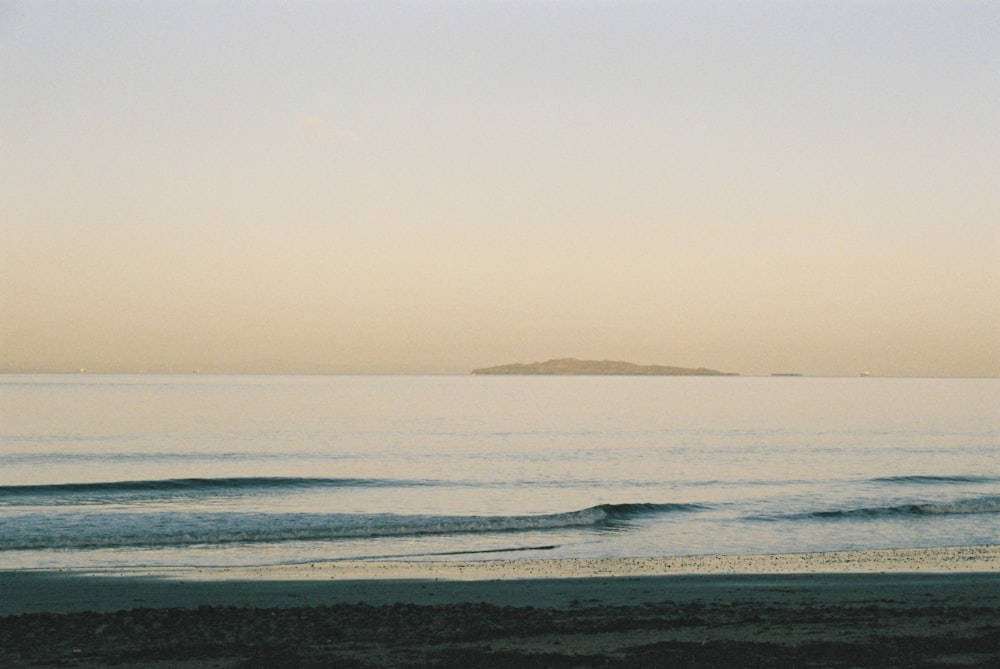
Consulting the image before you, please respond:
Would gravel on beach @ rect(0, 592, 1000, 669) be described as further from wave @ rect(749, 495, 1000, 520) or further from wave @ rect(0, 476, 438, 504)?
wave @ rect(0, 476, 438, 504)

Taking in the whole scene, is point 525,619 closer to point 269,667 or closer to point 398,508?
point 269,667

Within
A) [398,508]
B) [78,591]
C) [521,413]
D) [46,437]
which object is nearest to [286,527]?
[398,508]

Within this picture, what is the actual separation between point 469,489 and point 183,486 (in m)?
10.4

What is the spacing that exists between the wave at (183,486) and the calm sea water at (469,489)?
115mm

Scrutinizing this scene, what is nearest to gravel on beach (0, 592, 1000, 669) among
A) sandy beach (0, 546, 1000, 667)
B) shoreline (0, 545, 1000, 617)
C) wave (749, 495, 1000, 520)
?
sandy beach (0, 546, 1000, 667)

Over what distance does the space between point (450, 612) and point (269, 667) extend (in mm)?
3384

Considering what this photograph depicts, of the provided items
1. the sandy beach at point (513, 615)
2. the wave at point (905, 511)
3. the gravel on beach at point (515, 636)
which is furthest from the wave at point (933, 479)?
the gravel on beach at point (515, 636)

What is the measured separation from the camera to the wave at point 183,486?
3159cm

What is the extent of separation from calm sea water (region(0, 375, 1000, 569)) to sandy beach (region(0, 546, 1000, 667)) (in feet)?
9.19

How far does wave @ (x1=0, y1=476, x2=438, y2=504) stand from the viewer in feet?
104

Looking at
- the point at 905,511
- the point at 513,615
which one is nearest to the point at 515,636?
the point at 513,615

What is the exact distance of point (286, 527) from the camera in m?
23.7

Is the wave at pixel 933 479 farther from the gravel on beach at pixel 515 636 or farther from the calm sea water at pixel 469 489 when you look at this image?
the gravel on beach at pixel 515 636

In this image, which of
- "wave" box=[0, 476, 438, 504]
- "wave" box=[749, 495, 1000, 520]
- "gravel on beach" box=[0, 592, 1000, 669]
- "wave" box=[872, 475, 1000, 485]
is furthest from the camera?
"wave" box=[872, 475, 1000, 485]
